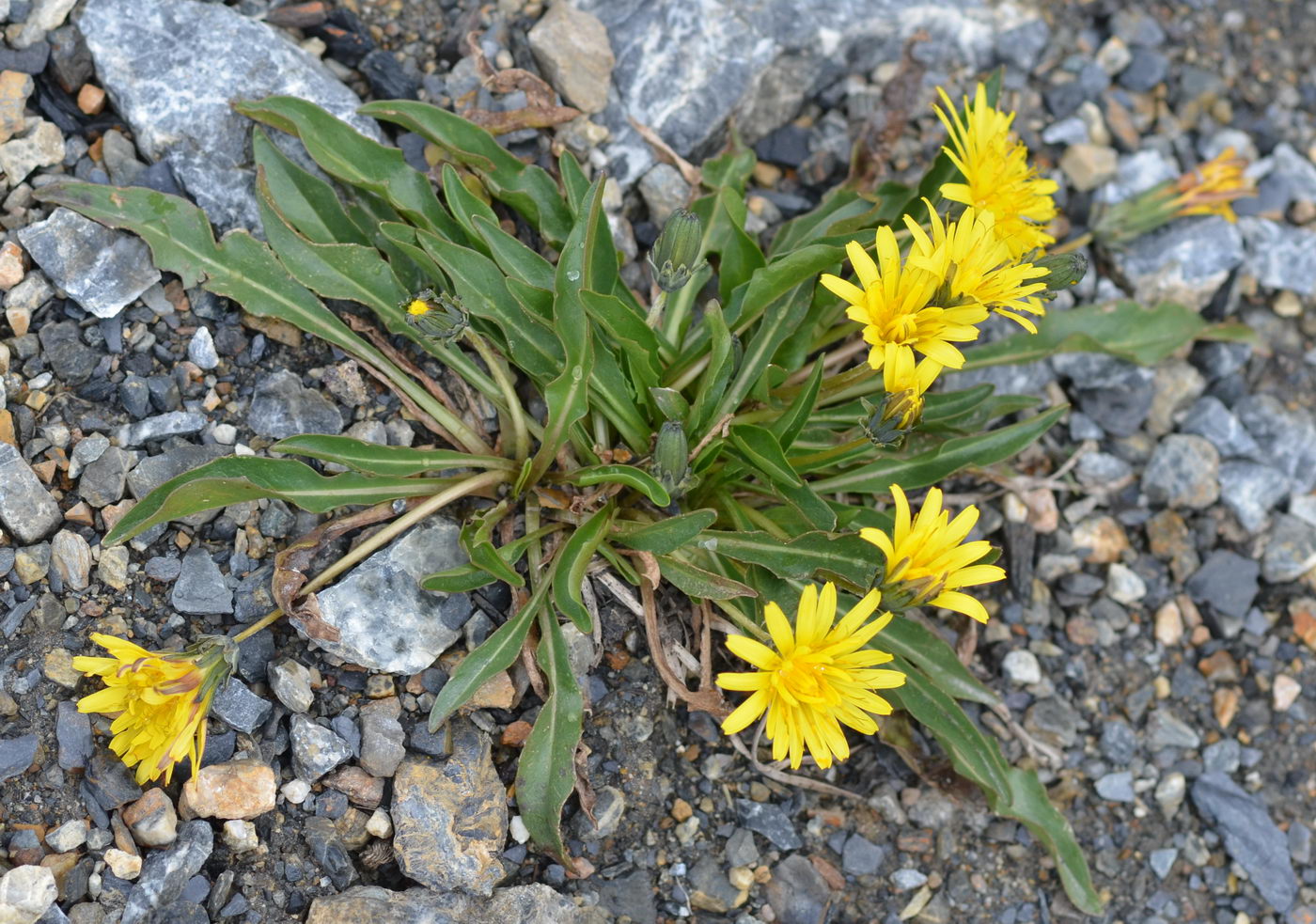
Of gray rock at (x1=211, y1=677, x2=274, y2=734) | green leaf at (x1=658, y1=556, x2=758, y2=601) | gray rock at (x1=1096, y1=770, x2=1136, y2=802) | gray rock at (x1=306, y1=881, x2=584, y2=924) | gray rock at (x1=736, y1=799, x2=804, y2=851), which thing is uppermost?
green leaf at (x1=658, y1=556, x2=758, y2=601)

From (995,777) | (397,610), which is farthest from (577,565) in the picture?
(995,777)

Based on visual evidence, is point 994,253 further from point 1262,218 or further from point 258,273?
point 1262,218

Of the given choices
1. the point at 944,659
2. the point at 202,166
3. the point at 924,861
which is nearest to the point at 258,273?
the point at 202,166

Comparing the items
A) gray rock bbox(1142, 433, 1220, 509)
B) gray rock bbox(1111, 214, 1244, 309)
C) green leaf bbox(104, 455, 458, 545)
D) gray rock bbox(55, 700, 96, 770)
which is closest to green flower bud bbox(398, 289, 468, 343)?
green leaf bbox(104, 455, 458, 545)

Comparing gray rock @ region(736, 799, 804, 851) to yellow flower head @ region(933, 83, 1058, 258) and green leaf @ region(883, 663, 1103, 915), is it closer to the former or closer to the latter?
green leaf @ region(883, 663, 1103, 915)

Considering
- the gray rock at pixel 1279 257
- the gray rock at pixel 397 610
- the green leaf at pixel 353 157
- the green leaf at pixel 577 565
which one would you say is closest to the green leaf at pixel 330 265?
the green leaf at pixel 353 157

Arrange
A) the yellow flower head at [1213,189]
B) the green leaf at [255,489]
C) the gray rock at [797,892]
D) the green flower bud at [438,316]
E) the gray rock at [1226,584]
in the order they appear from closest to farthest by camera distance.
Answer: the green leaf at [255,489] < the green flower bud at [438,316] < the gray rock at [797,892] < the gray rock at [1226,584] < the yellow flower head at [1213,189]

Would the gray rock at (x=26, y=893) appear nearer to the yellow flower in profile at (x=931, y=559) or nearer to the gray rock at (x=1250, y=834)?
the yellow flower in profile at (x=931, y=559)
